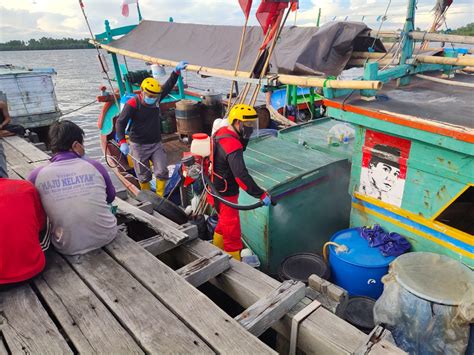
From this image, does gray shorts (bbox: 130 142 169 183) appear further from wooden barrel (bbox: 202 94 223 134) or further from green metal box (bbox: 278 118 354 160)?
wooden barrel (bbox: 202 94 223 134)

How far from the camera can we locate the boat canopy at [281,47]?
6395 millimetres

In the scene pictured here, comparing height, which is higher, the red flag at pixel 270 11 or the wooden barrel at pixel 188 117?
the red flag at pixel 270 11

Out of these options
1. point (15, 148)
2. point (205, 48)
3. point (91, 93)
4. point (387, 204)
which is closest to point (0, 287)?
point (387, 204)

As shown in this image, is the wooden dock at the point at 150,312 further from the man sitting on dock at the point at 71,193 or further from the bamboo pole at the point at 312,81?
the bamboo pole at the point at 312,81

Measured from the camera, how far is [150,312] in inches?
89.9

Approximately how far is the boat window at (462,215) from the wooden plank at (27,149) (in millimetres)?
5932

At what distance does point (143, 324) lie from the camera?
7.17ft

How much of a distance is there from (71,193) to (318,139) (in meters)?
4.39

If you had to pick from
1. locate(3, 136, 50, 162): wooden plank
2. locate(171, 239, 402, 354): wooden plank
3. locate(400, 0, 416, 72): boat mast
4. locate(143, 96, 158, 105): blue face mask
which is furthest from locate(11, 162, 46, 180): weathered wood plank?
locate(400, 0, 416, 72): boat mast

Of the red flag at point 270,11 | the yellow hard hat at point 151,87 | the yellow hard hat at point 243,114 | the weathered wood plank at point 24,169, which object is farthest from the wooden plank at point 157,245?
the yellow hard hat at point 151,87

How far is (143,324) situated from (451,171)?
300 cm

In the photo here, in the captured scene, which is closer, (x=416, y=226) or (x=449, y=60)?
(x=416, y=226)

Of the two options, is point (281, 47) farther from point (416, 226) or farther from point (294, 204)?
point (416, 226)

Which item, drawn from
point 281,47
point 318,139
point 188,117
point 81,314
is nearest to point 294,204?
point 318,139
